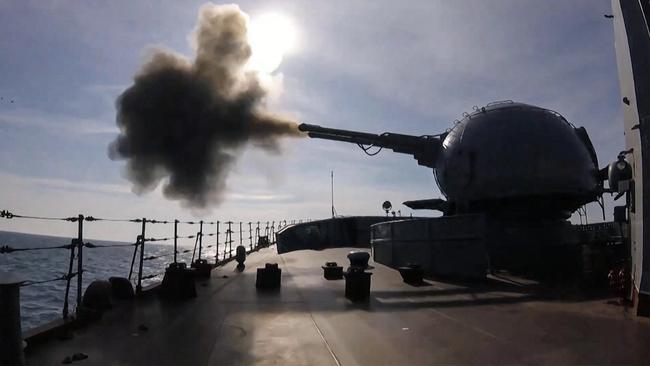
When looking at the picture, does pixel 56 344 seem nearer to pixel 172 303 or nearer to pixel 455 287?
pixel 172 303

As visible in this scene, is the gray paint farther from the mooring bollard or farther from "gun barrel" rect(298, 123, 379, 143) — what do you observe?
"gun barrel" rect(298, 123, 379, 143)

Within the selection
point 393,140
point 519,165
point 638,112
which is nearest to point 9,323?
point 638,112

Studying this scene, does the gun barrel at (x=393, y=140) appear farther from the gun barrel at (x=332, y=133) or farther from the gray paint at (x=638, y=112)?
the gray paint at (x=638, y=112)

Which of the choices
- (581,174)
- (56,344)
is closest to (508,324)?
(56,344)

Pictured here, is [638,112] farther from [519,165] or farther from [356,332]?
[519,165]

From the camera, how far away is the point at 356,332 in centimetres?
612

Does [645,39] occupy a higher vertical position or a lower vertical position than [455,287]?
higher

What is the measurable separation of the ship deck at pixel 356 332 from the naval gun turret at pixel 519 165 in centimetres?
643

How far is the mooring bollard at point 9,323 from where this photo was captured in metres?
4.05

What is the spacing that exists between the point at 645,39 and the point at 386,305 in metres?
5.46

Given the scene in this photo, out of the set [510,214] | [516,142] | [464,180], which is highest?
[516,142]

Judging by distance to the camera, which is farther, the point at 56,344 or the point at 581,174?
the point at 581,174

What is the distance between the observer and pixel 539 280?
1298 cm

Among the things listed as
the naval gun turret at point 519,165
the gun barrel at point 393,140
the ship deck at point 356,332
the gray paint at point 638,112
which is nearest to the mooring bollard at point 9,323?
the ship deck at point 356,332
